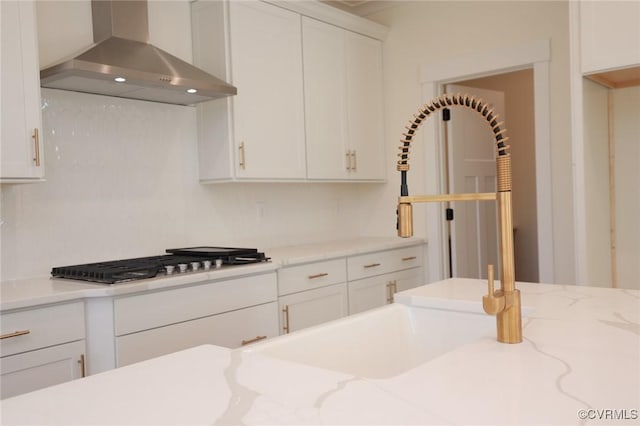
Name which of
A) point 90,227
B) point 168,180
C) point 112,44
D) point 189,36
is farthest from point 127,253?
point 189,36

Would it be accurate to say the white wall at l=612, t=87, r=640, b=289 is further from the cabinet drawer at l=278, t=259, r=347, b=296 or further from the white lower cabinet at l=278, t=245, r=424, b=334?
the cabinet drawer at l=278, t=259, r=347, b=296

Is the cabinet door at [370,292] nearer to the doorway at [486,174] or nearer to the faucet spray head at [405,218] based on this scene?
the doorway at [486,174]

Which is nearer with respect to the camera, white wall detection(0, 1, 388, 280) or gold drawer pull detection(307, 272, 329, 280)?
white wall detection(0, 1, 388, 280)

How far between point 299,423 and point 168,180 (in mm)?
2632

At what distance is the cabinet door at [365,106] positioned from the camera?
13.1 ft

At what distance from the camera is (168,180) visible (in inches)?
127

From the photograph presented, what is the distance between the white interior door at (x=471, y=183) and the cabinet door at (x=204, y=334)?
1742mm

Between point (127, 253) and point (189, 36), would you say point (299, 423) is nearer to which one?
point (127, 253)

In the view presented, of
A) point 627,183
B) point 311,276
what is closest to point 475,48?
point 627,183

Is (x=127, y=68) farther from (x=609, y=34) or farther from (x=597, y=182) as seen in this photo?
(x=597, y=182)

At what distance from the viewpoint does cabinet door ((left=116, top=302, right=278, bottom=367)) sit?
2320 millimetres

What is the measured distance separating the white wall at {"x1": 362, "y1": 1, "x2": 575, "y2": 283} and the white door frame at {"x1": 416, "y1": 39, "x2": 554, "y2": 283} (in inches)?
1.5

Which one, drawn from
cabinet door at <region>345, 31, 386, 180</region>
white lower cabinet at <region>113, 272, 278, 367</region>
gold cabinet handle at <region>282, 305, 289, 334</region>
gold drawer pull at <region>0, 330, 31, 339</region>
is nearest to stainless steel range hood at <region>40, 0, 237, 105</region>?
white lower cabinet at <region>113, 272, 278, 367</region>

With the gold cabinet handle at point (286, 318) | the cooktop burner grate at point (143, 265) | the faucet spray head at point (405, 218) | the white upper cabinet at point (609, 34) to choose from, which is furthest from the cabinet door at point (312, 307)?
the faucet spray head at point (405, 218)
